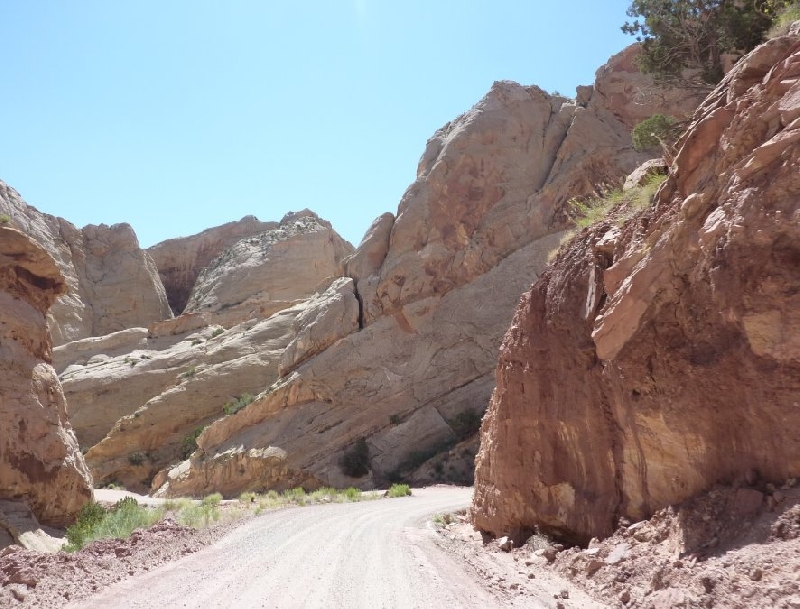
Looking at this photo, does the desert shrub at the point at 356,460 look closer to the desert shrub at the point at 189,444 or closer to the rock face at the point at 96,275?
the desert shrub at the point at 189,444

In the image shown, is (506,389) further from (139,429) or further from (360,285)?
(139,429)

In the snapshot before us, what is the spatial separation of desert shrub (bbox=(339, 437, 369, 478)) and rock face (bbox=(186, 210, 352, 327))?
29.5 meters

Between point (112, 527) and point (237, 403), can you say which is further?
point (237, 403)

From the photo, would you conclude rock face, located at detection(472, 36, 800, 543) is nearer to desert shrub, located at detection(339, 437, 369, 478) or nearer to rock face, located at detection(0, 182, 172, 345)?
desert shrub, located at detection(339, 437, 369, 478)

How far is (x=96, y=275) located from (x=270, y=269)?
67.7ft

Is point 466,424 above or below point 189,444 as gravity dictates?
below

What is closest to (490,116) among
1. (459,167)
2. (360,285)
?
(459,167)

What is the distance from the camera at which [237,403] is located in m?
38.0

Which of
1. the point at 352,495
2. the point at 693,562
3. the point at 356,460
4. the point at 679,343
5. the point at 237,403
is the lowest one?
the point at 352,495

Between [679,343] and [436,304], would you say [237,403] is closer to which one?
[436,304]

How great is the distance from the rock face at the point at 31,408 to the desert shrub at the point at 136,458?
68.5 feet

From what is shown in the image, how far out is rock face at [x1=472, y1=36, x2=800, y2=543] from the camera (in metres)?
6.37

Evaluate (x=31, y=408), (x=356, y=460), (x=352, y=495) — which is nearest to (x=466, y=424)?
(x=356, y=460)

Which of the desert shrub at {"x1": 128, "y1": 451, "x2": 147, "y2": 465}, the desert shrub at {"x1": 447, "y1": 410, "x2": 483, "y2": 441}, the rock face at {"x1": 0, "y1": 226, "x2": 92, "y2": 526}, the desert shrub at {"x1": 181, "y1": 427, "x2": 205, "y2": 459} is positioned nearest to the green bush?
the rock face at {"x1": 0, "y1": 226, "x2": 92, "y2": 526}
